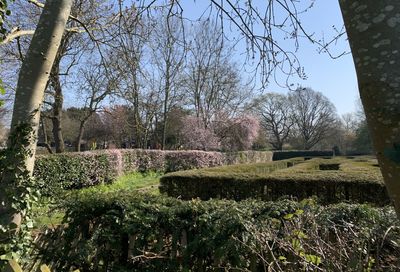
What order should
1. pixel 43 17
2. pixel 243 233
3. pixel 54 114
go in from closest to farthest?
pixel 43 17, pixel 243 233, pixel 54 114

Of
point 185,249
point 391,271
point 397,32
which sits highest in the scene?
point 397,32

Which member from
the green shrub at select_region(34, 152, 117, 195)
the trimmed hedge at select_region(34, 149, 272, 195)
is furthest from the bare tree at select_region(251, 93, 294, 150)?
the green shrub at select_region(34, 152, 117, 195)

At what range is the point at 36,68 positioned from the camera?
9.93ft

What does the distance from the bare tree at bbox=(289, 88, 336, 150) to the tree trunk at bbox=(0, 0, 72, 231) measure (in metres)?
58.0

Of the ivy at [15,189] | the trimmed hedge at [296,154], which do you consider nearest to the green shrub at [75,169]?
the ivy at [15,189]

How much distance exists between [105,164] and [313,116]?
48.4 m

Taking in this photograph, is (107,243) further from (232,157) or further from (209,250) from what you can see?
(232,157)

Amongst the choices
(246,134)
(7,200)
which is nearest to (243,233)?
(7,200)

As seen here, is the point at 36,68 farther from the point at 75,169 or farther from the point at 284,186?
the point at 75,169

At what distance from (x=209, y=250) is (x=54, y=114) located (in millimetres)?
16919

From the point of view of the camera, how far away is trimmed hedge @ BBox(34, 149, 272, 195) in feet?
41.1

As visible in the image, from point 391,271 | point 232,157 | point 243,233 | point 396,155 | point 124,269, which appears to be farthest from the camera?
point 232,157

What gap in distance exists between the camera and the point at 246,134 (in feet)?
126

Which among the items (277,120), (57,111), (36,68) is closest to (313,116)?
(277,120)
